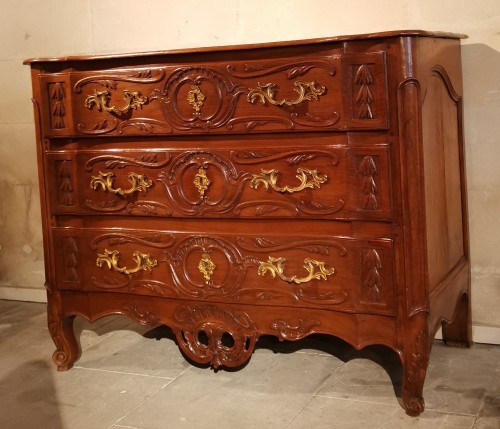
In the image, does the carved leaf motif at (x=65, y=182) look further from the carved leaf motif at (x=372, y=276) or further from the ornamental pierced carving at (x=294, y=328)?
the carved leaf motif at (x=372, y=276)

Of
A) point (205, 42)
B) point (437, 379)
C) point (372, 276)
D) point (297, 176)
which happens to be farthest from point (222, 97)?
point (437, 379)

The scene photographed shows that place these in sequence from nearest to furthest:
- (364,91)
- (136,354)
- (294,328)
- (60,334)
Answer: (364,91)
(294,328)
(60,334)
(136,354)

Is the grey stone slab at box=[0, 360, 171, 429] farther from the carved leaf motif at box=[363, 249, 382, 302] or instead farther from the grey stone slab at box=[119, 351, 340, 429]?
the carved leaf motif at box=[363, 249, 382, 302]

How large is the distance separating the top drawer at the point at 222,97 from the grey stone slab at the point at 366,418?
2.66 feet

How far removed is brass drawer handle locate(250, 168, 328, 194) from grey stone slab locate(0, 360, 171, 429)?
77 centimetres

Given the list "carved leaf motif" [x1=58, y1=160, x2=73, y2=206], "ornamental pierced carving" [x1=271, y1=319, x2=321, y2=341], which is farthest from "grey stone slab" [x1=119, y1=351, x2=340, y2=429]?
"carved leaf motif" [x1=58, y1=160, x2=73, y2=206]

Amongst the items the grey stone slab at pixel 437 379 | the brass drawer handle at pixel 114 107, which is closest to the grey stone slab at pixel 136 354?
the grey stone slab at pixel 437 379

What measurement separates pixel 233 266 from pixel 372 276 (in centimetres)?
43

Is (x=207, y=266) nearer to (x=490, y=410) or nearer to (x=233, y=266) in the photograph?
(x=233, y=266)

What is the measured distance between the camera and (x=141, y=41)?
10.9 feet

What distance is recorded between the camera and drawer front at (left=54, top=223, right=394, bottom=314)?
2.30 metres

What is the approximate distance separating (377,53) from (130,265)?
3.38 feet

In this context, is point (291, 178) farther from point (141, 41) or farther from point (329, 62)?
point (141, 41)

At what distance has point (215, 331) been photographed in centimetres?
255
